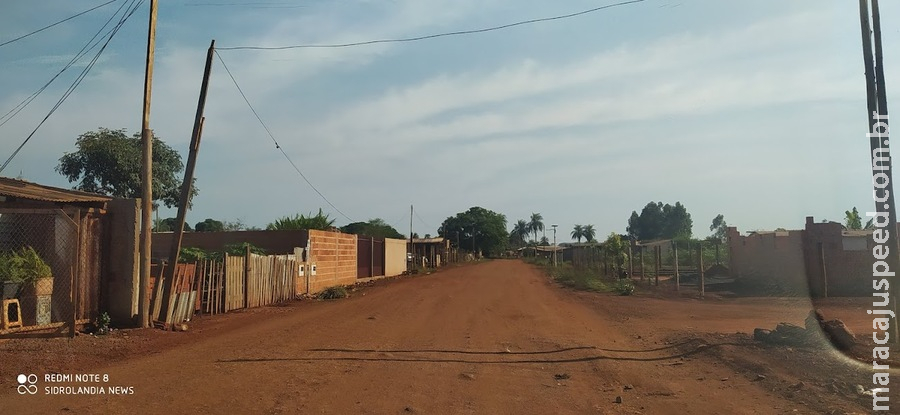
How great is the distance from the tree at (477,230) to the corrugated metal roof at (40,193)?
111337 mm

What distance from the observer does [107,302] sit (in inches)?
500

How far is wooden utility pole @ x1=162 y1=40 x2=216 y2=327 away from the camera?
13531 millimetres

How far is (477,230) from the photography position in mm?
126812

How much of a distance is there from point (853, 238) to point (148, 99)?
23.9 metres

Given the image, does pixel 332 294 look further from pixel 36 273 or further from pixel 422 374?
pixel 422 374

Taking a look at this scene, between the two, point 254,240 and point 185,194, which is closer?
point 185,194

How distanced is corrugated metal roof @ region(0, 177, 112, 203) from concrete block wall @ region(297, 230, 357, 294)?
34.9 ft

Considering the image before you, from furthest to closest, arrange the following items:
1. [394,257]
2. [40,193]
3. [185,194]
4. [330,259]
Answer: [394,257]
[330,259]
[185,194]
[40,193]

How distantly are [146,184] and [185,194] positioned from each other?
1.29m

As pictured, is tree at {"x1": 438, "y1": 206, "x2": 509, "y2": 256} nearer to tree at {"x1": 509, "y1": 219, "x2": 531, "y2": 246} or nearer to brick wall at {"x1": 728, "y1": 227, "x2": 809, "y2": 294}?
tree at {"x1": 509, "y1": 219, "x2": 531, "y2": 246}

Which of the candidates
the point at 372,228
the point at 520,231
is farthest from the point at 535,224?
the point at 372,228

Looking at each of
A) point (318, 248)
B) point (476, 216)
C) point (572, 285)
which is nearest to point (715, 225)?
point (476, 216)

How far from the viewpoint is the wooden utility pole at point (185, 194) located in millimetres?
13531

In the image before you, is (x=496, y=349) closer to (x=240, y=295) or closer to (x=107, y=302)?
(x=107, y=302)
